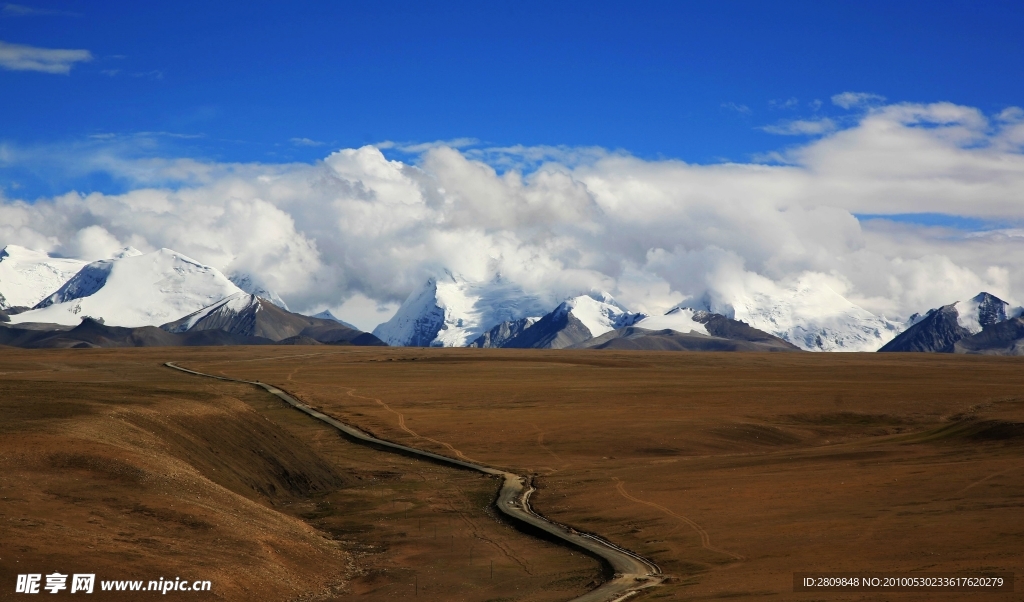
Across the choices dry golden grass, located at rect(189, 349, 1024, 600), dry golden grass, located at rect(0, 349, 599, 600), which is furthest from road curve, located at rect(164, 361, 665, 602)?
dry golden grass, located at rect(0, 349, 599, 600)

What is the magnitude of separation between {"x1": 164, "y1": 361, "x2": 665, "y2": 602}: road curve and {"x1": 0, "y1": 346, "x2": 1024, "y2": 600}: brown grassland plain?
827 mm

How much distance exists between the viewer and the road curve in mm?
33938

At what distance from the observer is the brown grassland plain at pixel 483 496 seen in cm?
3325

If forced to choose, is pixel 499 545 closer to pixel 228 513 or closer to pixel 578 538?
pixel 578 538

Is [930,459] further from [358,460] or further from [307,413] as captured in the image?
[307,413]

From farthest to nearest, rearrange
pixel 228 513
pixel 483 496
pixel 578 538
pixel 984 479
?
pixel 483 496, pixel 984 479, pixel 578 538, pixel 228 513

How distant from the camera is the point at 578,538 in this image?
42594 millimetres

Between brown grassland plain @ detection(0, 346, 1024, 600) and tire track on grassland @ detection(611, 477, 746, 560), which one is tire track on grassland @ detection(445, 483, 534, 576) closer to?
brown grassland plain @ detection(0, 346, 1024, 600)

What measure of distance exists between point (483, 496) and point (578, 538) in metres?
12.5

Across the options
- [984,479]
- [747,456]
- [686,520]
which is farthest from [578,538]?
[747,456]

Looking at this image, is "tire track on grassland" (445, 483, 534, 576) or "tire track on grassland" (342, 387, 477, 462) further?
"tire track on grassland" (342, 387, 477, 462)

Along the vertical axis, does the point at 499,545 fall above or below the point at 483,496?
below

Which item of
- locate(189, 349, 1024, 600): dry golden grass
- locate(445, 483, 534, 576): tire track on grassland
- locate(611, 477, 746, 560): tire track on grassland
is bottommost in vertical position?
locate(445, 483, 534, 576): tire track on grassland

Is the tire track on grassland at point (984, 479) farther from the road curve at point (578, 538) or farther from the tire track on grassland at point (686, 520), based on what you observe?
the road curve at point (578, 538)
